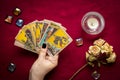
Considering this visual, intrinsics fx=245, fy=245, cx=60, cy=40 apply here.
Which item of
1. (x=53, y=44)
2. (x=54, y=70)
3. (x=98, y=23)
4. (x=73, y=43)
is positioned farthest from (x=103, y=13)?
(x=54, y=70)

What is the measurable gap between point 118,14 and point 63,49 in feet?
1.78

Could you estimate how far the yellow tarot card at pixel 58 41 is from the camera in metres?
1.90

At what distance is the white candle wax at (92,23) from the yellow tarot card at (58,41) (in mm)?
212

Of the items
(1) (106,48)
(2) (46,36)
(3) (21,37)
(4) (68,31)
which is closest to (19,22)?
(3) (21,37)

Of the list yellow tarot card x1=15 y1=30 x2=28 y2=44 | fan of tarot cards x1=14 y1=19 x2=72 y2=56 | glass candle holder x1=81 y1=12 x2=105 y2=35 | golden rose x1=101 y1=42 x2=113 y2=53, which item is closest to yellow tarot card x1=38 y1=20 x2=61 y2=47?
fan of tarot cards x1=14 y1=19 x2=72 y2=56

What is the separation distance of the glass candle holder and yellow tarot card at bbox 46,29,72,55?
0.63ft

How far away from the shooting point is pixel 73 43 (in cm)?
202

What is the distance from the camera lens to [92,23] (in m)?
1.98

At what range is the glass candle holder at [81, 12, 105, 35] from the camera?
198cm

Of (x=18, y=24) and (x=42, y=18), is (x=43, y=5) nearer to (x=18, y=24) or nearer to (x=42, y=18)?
(x=42, y=18)

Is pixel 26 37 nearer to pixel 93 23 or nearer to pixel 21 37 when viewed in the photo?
pixel 21 37

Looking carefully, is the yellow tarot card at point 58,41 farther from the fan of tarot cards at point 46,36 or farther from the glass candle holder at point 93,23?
the glass candle holder at point 93,23

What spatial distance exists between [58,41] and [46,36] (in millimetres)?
101

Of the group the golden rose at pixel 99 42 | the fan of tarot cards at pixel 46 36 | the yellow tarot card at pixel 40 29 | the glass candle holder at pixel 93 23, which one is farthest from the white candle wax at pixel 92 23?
the yellow tarot card at pixel 40 29
